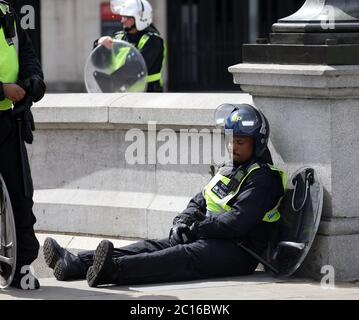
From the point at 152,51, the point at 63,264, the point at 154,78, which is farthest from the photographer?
the point at 152,51

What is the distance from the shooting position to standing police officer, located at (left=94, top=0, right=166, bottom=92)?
12.1 metres

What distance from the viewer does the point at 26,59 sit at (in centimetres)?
776

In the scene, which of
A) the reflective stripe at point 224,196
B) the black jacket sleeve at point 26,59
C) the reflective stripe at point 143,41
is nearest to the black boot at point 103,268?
the reflective stripe at point 224,196

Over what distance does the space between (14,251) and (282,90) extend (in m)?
1.82

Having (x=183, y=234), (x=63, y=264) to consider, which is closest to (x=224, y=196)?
(x=183, y=234)

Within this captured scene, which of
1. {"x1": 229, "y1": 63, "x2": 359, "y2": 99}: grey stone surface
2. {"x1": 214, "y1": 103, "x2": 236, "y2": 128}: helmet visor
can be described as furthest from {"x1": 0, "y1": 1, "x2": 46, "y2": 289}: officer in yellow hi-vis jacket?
{"x1": 229, "y1": 63, "x2": 359, "y2": 99}: grey stone surface

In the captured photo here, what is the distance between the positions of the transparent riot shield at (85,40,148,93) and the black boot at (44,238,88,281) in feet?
12.5

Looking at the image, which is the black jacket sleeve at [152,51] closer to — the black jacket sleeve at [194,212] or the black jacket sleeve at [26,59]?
the black jacket sleeve at [194,212]

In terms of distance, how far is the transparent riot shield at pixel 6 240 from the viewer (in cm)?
754

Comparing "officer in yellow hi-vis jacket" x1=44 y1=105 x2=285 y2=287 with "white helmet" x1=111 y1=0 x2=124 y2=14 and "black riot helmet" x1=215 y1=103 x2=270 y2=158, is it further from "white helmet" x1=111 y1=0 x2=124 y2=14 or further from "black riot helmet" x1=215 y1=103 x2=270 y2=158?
"white helmet" x1=111 y1=0 x2=124 y2=14

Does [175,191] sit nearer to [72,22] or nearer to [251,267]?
[251,267]

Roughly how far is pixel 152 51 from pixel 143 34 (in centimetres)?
20

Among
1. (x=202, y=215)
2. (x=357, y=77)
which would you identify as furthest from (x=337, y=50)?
(x=202, y=215)

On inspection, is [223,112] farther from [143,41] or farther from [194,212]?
[143,41]
